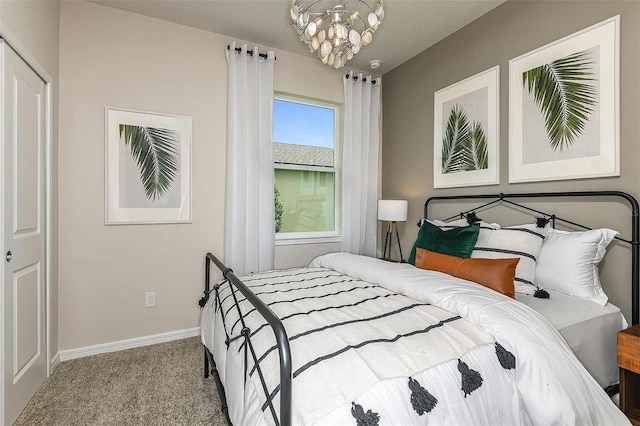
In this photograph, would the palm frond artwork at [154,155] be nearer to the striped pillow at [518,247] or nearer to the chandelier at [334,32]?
the chandelier at [334,32]

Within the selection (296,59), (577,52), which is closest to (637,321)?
(577,52)

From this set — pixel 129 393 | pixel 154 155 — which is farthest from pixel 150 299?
pixel 154 155

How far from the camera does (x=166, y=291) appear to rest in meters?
2.68

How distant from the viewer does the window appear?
3242mm

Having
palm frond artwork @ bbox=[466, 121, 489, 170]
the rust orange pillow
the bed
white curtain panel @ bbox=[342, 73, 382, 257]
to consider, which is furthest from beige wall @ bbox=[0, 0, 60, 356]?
palm frond artwork @ bbox=[466, 121, 489, 170]

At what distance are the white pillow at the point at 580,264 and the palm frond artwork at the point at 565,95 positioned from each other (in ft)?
2.14

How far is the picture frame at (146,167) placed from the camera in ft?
8.11

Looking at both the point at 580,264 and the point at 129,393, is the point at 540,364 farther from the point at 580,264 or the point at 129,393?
the point at 129,393

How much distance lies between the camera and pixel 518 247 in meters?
2.00

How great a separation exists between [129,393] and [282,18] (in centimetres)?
298

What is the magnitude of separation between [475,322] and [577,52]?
6.32 feet

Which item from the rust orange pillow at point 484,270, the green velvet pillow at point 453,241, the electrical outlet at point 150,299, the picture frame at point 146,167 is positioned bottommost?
the electrical outlet at point 150,299

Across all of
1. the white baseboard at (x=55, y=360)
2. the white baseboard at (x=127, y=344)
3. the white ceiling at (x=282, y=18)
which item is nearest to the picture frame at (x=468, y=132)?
the white ceiling at (x=282, y=18)

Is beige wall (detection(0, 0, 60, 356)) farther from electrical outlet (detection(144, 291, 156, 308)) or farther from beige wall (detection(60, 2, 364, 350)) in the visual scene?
electrical outlet (detection(144, 291, 156, 308))
